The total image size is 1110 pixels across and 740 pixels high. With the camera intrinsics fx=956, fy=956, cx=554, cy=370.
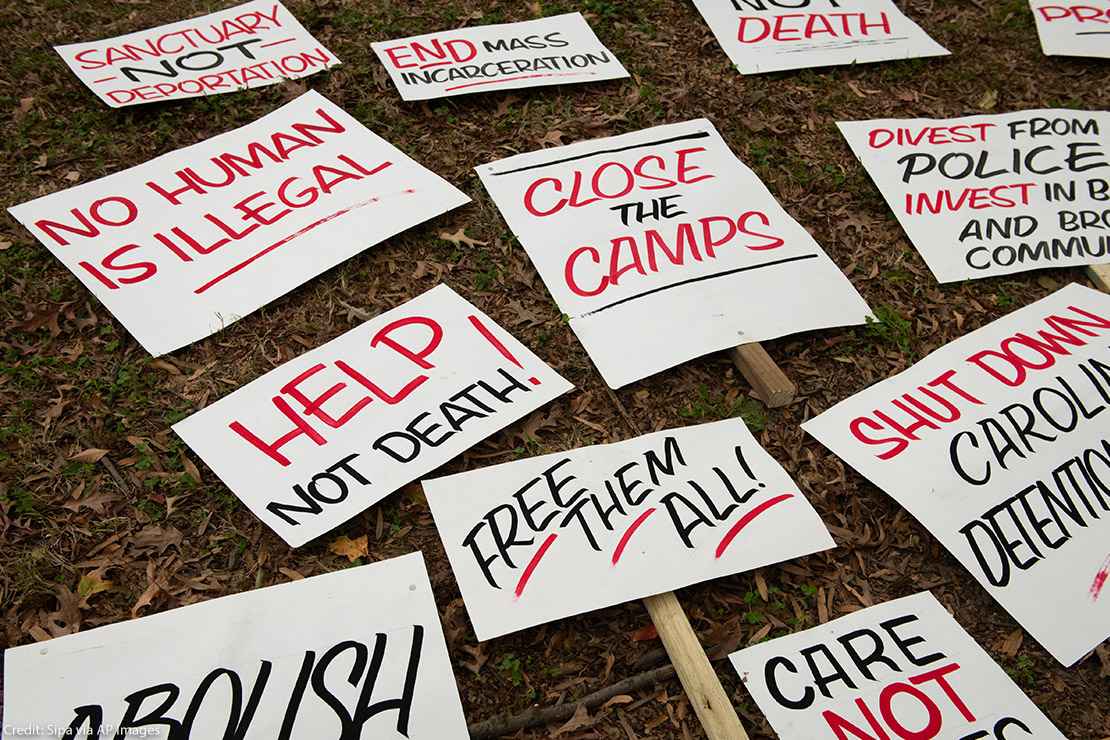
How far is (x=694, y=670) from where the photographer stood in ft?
6.73

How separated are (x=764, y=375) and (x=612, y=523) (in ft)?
2.12

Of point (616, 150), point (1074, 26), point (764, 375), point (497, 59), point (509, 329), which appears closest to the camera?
point (764, 375)

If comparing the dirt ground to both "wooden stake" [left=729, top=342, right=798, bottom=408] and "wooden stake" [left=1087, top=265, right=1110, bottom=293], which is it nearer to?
"wooden stake" [left=729, top=342, right=798, bottom=408]

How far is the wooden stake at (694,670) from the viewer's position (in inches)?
78.2

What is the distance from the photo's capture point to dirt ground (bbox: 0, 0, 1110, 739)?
84.0 inches

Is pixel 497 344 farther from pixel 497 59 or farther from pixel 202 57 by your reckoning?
pixel 202 57

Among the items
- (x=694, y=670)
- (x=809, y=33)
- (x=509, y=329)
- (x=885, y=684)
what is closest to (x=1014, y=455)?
(x=885, y=684)

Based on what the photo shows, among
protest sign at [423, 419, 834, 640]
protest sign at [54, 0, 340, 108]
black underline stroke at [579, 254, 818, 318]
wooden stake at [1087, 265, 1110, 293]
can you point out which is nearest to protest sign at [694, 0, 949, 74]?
black underline stroke at [579, 254, 818, 318]

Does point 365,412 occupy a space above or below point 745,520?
above

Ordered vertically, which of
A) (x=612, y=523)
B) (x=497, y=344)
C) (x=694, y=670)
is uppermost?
(x=497, y=344)

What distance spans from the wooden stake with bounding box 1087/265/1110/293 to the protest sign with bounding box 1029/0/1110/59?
4.33 ft

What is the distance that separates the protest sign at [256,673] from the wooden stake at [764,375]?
1069mm

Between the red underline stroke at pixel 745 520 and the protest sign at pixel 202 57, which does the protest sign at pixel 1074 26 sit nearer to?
the red underline stroke at pixel 745 520

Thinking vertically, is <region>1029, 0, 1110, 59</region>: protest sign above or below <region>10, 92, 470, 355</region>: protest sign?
above
